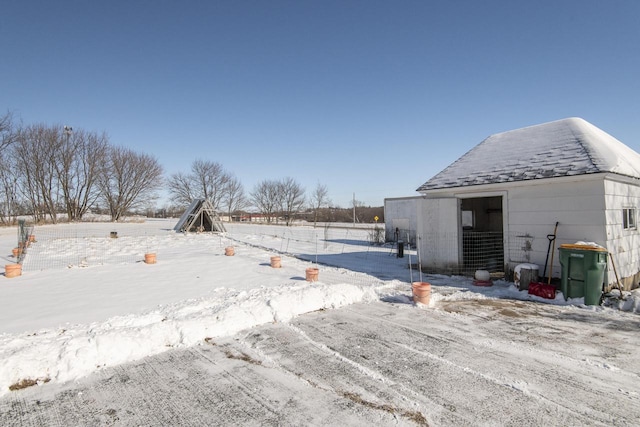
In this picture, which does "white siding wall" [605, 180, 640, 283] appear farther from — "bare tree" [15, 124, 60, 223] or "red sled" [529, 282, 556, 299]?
"bare tree" [15, 124, 60, 223]

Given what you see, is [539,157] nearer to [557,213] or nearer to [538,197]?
[538,197]

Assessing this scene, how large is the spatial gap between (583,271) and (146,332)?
875 cm

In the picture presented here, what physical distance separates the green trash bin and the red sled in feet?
0.73

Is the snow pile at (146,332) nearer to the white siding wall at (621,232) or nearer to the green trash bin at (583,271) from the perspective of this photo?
the green trash bin at (583,271)

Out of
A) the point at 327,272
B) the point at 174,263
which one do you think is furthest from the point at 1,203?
the point at 327,272

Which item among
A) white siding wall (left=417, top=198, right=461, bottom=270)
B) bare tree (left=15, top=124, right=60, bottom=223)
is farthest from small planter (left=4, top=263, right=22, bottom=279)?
bare tree (left=15, top=124, right=60, bottom=223)

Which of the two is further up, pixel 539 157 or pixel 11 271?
pixel 539 157

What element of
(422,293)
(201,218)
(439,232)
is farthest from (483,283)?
(201,218)

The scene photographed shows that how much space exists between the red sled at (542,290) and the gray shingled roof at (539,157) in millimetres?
2892

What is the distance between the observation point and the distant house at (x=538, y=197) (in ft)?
25.6

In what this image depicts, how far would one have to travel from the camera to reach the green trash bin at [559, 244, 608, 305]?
6.65m

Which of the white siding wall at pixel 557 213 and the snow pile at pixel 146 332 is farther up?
the white siding wall at pixel 557 213

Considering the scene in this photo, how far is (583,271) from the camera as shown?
679 centimetres

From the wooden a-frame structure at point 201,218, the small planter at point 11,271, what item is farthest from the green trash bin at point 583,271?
the wooden a-frame structure at point 201,218
